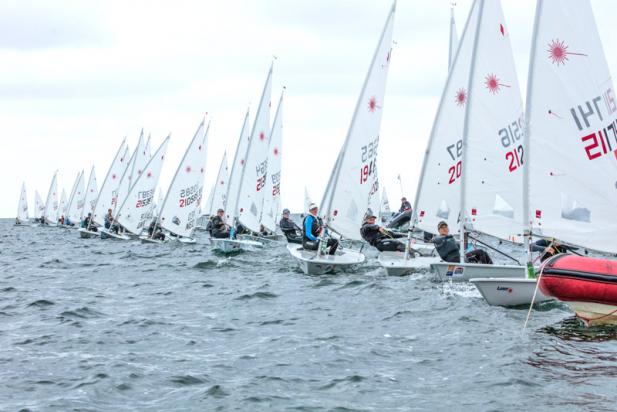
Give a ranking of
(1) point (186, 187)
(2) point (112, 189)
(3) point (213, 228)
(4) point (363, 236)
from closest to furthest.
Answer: (4) point (363, 236) → (3) point (213, 228) → (1) point (186, 187) → (2) point (112, 189)

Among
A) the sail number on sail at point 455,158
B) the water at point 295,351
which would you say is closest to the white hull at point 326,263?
the water at point 295,351

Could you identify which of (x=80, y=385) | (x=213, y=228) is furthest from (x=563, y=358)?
(x=213, y=228)

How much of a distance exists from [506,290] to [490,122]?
5.03 m

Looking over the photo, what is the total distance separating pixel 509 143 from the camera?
15742 millimetres

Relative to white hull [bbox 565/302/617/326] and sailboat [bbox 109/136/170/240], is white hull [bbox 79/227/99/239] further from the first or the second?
white hull [bbox 565/302/617/326]

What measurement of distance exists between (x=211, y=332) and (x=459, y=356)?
359 centimetres

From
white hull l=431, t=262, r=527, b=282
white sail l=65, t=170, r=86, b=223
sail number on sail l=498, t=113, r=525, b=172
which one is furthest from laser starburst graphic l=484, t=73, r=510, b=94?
white sail l=65, t=170, r=86, b=223

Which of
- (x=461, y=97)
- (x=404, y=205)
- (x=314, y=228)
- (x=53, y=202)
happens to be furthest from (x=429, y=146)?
(x=53, y=202)

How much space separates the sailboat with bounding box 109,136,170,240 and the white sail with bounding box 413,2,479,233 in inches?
814

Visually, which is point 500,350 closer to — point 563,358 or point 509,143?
point 563,358

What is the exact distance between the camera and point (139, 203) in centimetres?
3581

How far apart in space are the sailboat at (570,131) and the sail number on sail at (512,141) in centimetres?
434

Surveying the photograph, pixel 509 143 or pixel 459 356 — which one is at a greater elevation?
pixel 509 143

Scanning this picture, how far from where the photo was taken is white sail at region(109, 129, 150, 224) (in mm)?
42531
